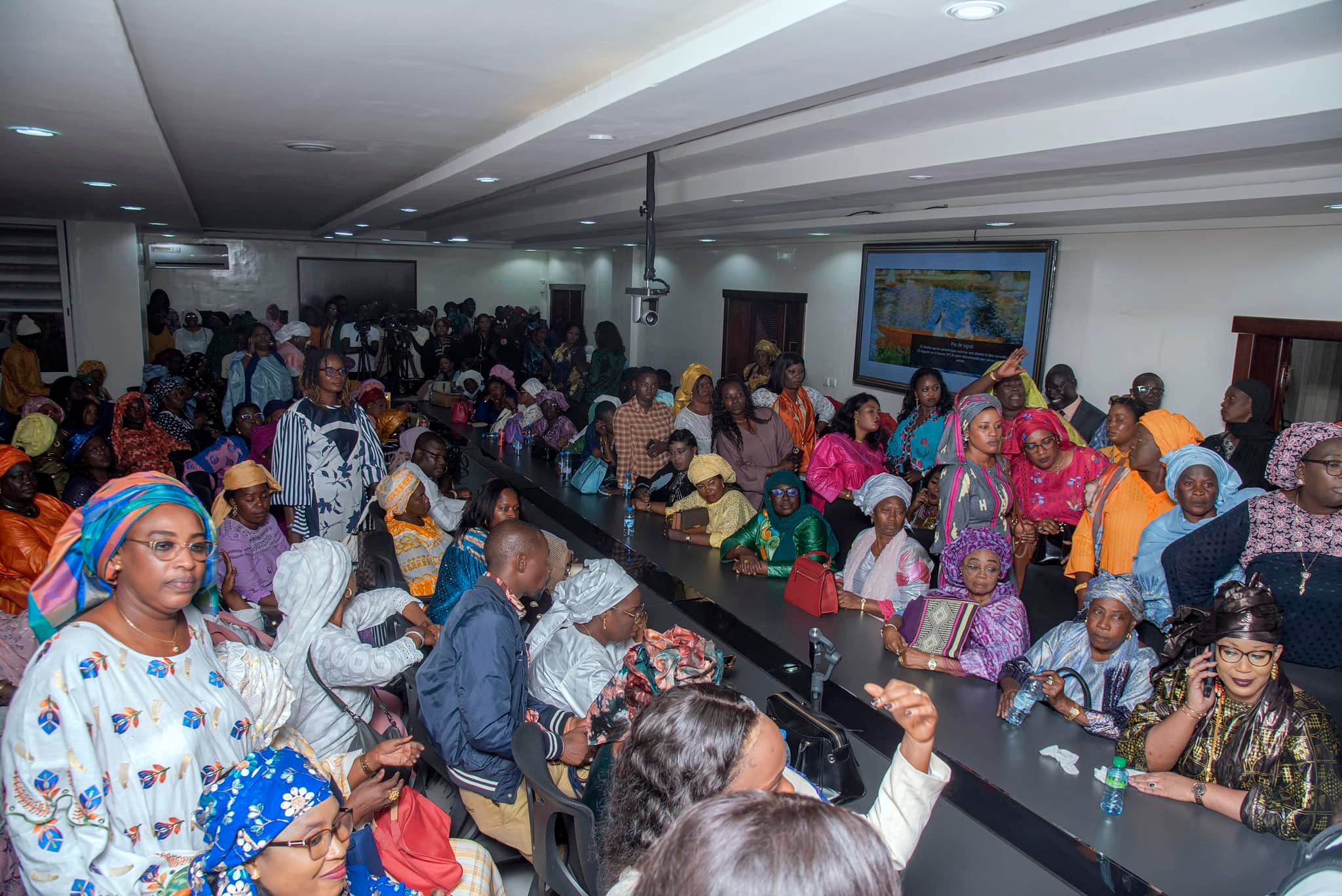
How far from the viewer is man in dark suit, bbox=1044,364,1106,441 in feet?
20.7

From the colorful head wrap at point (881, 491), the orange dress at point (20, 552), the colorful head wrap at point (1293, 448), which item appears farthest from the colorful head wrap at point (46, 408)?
the colorful head wrap at point (1293, 448)

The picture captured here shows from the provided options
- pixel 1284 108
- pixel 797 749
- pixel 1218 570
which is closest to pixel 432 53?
pixel 797 749

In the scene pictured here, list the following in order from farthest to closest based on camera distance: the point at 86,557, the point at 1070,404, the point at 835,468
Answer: the point at 1070,404 → the point at 835,468 → the point at 86,557

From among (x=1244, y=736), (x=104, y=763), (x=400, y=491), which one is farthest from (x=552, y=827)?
(x=400, y=491)

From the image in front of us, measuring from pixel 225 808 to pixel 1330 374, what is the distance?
21.8 ft

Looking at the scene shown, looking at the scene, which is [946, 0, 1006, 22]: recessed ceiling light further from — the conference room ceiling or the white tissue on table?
the white tissue on table

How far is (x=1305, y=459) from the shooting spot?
8.93 ft

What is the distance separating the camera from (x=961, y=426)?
12.8 feet

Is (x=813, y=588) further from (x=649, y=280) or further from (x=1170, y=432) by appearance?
(x=649, y=280)

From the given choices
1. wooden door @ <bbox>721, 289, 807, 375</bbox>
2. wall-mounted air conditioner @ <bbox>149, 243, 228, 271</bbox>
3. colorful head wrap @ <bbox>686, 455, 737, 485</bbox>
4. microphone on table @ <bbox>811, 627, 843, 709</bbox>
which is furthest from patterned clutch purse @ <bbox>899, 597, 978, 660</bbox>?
wall-mounted air conditioner @ <bbox>149, 243, 228, 271</bbox>

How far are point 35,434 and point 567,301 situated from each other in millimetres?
12177

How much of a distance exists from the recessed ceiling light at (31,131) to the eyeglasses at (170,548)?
2680 millimetres

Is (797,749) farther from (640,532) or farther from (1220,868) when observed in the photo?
(640,532)

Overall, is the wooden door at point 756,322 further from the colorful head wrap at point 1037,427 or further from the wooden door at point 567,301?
the colorful head wrap at point 1037,427
